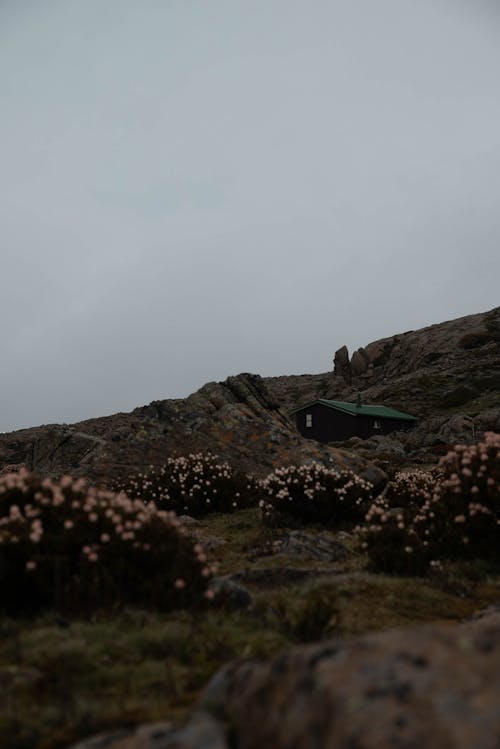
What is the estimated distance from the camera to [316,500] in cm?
1325

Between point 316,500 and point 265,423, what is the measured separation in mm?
6690

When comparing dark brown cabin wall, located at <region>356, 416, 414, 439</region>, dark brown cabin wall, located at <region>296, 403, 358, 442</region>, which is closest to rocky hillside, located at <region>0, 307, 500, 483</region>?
dark brown cabin wall, located at <region>356, 416, 414, 439</region>

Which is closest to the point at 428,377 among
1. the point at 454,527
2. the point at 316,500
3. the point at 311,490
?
the point at 316,500

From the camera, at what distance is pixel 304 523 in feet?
43.7

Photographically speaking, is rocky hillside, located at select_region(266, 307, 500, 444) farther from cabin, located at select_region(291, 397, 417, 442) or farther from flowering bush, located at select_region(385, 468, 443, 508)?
flowering bush, located at select_region(385, 468, 443, 508)

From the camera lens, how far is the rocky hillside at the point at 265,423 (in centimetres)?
1872

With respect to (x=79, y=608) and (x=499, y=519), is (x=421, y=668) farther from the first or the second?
(x=499, y=519)

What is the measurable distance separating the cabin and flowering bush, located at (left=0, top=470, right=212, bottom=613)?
Result: 2275 inches

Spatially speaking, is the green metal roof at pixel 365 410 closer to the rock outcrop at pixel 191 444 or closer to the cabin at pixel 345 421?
the cabin at pixel 345 421

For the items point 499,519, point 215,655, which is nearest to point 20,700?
point 215,655

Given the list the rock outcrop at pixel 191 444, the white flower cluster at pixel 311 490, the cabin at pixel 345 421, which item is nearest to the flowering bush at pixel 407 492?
the rock outcrop at pixel 191 444

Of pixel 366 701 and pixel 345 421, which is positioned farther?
pixel 345 421

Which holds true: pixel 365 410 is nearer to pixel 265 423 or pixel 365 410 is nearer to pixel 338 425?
pixel 338 425

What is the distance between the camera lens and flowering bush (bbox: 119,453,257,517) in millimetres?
15141
